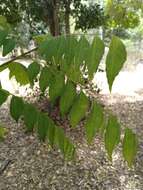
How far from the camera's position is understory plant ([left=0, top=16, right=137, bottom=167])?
27.5 inches

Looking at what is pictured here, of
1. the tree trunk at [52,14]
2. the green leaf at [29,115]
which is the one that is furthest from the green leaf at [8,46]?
the tree trunk at [52,14]

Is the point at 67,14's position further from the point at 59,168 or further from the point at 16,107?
the point at 16,107

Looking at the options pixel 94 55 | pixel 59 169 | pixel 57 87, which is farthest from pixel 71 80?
pixel 59 169

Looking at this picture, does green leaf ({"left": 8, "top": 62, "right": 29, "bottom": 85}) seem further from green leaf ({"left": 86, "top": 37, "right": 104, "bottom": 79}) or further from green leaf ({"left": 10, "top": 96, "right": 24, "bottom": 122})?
green leaf ({"left": 86, "top": 37, "right": 104, "bottom": 79})

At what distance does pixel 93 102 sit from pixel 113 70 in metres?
0.16

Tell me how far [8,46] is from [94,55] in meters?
0.20

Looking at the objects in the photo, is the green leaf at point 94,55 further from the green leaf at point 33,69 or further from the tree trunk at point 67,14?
the tree trunk at point 67,14

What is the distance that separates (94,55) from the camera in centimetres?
70

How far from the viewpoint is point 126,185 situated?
3.43 meters

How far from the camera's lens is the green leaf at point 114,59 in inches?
26.5

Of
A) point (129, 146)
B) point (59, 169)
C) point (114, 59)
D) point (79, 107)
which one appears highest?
point (114, 59)

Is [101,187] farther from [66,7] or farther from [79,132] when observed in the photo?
[66,7]

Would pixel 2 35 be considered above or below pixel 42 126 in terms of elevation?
above

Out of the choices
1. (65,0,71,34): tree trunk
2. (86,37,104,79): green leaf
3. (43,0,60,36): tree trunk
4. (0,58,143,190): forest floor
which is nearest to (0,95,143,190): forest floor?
(0,58,143,190): forest floor
